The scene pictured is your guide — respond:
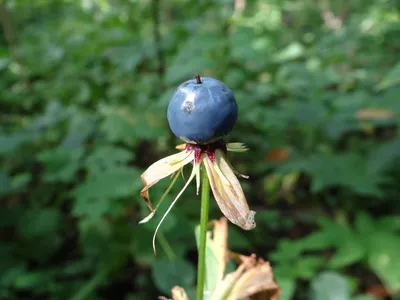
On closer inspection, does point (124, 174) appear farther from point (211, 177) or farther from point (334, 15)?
point (334, 15)

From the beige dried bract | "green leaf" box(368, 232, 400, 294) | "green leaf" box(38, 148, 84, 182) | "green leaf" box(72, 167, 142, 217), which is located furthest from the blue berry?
"green leaf" box(368, 232, 400, 294)

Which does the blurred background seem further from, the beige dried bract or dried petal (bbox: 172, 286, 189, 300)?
dried petal (bbox: 172, 286, 189, 300)

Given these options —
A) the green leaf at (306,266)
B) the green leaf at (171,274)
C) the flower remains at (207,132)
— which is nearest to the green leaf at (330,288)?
the green leaf at (306,266)

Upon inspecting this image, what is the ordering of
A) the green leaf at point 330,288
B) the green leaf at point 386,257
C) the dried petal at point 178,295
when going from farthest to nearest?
the green leaf at point 386,257
the green leaf at point 330,288
the dried petal at point 178,295

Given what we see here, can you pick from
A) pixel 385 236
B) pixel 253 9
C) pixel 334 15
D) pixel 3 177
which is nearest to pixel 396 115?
pixel 385 236

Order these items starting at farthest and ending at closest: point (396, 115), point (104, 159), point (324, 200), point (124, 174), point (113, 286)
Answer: point (324, 200) < point (396, 115) < point (113, 286) < point (104, 159) < point (124, 174)

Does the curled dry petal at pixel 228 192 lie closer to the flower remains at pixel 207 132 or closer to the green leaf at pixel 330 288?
the flower remains at pixel 207 132
